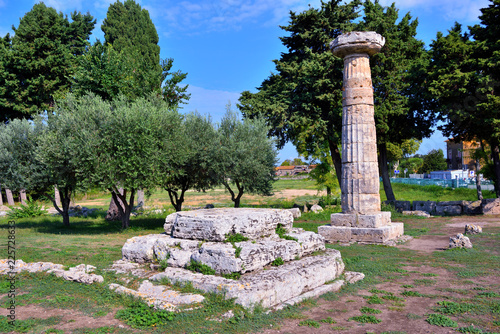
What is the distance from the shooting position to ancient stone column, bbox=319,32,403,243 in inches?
496

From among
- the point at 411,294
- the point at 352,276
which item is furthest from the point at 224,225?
the point at 411,294

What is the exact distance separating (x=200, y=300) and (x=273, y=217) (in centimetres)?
255

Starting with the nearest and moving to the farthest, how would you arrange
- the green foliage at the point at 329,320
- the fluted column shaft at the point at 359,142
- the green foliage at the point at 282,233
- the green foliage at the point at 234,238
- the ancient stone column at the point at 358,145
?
the green foliage at the point at 329,320 → the green foliage at the point at 234,238 → the green foliage at the point at 282,233 → the ancient stone column at the point at 358,145 → the fluted column shaft at the point at 359,142

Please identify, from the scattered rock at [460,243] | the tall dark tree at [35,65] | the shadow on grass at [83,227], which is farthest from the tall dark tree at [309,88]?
the tall dark tree at [35,65]

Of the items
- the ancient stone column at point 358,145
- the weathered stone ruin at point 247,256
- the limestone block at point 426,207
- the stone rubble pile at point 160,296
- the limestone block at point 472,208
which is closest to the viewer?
the stone rubble pile at point 160,296

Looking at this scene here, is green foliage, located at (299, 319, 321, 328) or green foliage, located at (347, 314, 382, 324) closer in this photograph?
green foliage, located at (299, 319, 321, 328)

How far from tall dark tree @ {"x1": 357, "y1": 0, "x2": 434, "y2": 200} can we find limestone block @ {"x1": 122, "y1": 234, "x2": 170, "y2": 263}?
1725 cm

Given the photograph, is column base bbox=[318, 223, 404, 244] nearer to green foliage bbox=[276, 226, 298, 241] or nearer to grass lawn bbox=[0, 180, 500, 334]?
grass lawn bbox=[0, 180, 500, 334]

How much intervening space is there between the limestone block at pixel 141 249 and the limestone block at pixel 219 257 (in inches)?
51.9

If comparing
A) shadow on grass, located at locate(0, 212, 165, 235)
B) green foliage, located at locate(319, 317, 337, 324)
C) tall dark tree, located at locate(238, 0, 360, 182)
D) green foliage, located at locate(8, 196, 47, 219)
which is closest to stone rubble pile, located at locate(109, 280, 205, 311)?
green foliage, located at locate(319, 317, 337, 324)

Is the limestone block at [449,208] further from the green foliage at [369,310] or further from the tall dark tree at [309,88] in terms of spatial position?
the green foliage at [369,310]

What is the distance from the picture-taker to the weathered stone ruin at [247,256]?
5492 mm

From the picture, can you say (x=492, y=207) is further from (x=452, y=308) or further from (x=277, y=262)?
(x=277, y=262)

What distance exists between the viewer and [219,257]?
5.86 m
